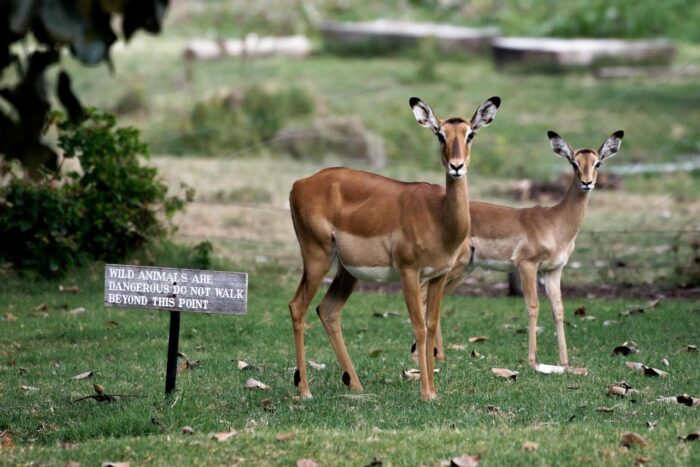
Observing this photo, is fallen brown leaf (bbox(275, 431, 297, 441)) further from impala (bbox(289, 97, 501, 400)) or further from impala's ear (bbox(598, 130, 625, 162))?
impala's ear (bbox(598, 130, 625, 162))

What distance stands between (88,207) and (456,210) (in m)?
5.55

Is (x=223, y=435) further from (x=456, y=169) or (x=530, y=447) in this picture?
(x=456, y=169)

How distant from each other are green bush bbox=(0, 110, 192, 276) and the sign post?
4640 mm

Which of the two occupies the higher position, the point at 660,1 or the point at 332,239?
the point at 660,1

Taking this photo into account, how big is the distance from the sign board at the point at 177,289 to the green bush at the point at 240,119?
1055 cm

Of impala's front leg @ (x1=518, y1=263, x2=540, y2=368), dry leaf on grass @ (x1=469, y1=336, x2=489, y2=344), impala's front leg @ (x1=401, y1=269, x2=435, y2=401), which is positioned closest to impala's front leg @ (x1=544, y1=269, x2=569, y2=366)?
impala's front leg @ (x1=518, y1=263, x2=540, y2=368)

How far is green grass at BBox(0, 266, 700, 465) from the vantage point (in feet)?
21.3

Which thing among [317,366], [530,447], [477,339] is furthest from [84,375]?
[530,447]

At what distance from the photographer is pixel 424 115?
795 cm

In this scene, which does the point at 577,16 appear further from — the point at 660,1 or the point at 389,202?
Answer: the point at 389,202

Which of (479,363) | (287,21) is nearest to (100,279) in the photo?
(479,363)

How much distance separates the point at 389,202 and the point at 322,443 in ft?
6.87

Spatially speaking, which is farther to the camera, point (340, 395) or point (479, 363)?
point (479, 363)

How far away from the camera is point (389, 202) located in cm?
815
